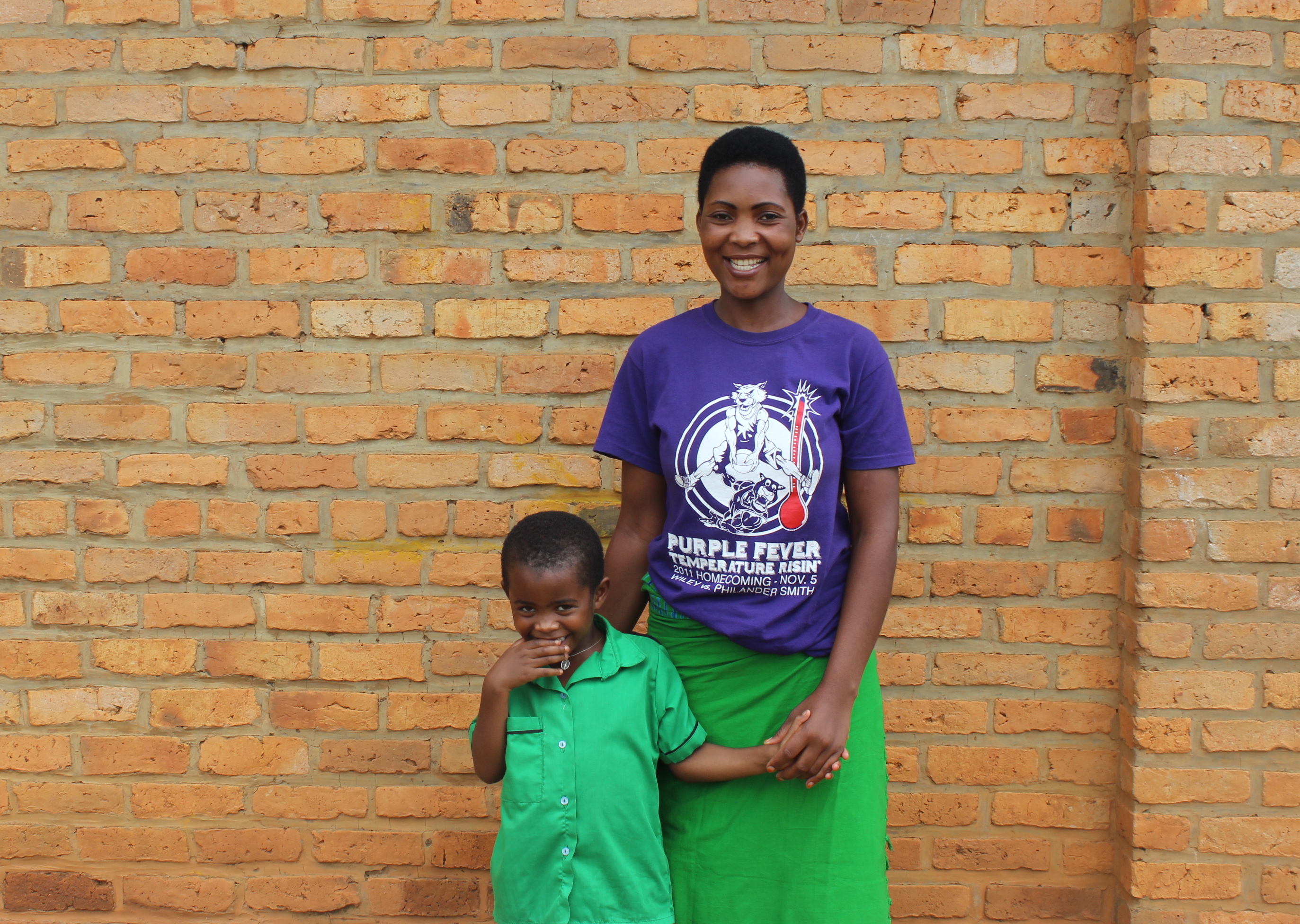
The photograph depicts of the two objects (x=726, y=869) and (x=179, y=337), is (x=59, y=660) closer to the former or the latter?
(x=179, y=337)

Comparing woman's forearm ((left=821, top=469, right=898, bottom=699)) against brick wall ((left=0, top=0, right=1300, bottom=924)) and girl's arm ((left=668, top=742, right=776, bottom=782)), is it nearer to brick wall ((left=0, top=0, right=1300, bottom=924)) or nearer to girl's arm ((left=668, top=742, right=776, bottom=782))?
girl's arm ((left=668, top=742, right=776, bottom=782))

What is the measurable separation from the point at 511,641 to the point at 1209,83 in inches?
80.5

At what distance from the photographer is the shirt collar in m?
1.89

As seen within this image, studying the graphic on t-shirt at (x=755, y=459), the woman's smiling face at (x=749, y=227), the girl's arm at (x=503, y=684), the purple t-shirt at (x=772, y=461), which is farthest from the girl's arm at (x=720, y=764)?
the woman's smiling face at (x=749, y=227)

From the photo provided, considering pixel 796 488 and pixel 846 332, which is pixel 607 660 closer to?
pixel 796 488

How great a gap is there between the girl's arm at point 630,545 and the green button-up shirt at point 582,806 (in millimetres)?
187

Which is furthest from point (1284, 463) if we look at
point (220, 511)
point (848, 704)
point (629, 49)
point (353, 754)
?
point (220, 511)

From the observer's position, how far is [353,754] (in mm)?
2602

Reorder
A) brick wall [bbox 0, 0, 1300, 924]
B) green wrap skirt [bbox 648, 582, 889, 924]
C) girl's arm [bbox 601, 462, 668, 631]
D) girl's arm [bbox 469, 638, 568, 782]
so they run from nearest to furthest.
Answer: girl's arm [bbox 469, 638, 568, 782]
green wrap skirt [bbox 648, 582, 889, 924]
girl's arm [bbox 601, 462, 668, 631]
brick wall [bbox 0, 0, 1300, 924]

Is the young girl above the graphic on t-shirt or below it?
below

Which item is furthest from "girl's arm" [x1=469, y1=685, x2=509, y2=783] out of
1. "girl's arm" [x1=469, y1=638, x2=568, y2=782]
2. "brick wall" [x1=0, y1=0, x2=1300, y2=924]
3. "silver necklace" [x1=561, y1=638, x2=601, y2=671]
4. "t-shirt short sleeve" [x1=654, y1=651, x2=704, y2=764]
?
"brick wall" [x1=0, y1=0, x2=1300, y2=924]

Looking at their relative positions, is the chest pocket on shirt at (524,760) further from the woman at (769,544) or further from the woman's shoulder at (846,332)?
the woman's shoulder at (846,332)

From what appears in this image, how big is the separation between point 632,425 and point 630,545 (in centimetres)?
24

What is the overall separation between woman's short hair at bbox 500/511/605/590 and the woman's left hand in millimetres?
441
